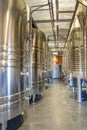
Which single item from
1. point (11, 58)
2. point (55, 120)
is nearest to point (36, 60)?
point (55, 120)

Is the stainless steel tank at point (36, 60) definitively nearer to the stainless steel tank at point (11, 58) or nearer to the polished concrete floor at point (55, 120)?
the polished concrete floor at point (55, 120)

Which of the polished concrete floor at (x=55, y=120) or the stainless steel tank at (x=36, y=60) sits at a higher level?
the stainless steel tank at (x=36, y=60)

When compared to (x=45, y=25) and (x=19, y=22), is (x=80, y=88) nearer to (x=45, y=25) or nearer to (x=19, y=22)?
(x=45, y=25)

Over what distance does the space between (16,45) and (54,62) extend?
22.3 metres

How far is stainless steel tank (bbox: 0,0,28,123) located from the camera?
3.10m

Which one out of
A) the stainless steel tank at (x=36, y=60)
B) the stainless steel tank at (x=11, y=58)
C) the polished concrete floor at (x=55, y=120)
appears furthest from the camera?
the stainless steel tank at (x=36, y=60)

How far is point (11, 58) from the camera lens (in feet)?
10.7

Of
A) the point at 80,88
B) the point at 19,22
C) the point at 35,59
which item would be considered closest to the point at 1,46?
the point at 19,22

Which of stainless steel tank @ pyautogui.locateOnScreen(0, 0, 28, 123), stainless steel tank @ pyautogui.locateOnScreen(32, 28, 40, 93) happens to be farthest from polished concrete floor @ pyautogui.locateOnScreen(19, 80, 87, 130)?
stainless steel tank @ pyautogui.locateOnScreen(32, 28, 40, 93)

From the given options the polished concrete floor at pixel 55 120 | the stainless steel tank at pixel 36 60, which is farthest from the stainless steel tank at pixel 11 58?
the stainless steel tank at pixel 36 60

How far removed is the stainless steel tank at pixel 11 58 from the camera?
3100mm

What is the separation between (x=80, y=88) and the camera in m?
7.21

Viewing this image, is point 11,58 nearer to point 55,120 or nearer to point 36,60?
point 55,120

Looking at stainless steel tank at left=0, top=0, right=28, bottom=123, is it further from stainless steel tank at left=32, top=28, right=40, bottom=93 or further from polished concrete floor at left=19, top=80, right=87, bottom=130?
stainless steel tank at left=32, top=28, right=40, bottom=93
